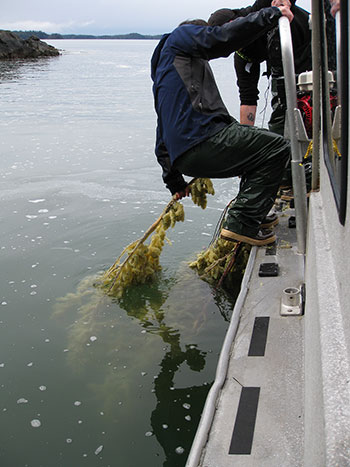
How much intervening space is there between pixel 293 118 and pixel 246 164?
59 centimetres

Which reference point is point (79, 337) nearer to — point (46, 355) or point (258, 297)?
point (46, 355)

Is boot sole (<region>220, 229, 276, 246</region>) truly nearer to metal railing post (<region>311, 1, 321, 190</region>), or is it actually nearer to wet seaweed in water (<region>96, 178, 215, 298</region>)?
wet seaweed in water (<region>96, 178, 215, 298</region>)

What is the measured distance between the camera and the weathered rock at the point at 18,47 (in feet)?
187

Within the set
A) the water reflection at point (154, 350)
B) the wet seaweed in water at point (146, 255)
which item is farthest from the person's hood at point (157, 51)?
the water reflection at point (154, 350)

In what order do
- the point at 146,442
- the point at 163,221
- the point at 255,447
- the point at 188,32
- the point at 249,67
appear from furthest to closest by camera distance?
the point at 249,67, the point at 163,221, the point at 188,32, the point at 146,442, the point at 255,447

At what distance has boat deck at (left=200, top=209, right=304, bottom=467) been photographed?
207 cm

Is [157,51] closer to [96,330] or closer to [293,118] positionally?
[293,118]

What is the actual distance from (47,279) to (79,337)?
49.2 inches

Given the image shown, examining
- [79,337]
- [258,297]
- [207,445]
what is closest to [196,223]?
[79,337]

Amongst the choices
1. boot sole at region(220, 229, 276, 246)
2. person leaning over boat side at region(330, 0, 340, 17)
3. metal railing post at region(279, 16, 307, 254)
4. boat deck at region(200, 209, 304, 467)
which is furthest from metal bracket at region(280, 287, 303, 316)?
person leaning over boat side at region(330, 0, 340, 17)

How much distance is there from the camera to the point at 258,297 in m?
3.36

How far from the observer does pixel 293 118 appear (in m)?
3.56

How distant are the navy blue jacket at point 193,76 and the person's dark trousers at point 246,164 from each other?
9 cm

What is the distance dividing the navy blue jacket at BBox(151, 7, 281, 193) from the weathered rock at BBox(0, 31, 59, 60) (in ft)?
190
